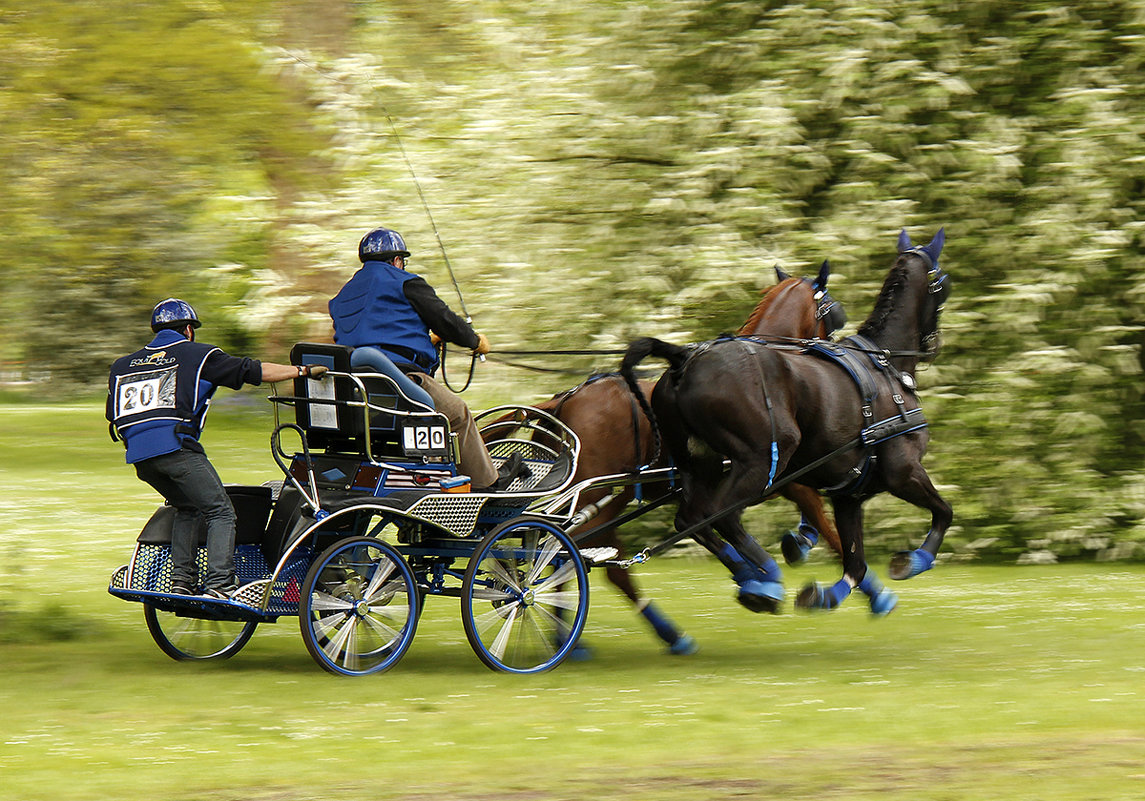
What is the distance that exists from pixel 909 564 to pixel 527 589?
227 centimetres

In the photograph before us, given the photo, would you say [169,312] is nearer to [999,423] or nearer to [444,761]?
[444,761]

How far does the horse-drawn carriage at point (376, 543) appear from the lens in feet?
25.6

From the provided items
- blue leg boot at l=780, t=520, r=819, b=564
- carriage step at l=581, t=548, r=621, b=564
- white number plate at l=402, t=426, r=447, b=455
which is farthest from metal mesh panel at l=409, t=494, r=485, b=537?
blue leg boot at l=780, t=520, r=819, b=564

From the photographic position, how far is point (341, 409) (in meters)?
8.01

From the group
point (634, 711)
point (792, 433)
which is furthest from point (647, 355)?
point (634, 711)

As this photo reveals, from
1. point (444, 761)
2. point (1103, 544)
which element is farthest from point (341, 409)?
point (1103, 544)

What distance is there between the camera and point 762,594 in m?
8.27

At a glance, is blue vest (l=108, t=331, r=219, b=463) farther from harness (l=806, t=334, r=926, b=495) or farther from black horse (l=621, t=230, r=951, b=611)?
harness (l=806, t=334, r=926, b=495)

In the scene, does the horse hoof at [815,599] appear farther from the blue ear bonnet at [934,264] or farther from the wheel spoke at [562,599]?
the blue ear bonnet at [934,264]

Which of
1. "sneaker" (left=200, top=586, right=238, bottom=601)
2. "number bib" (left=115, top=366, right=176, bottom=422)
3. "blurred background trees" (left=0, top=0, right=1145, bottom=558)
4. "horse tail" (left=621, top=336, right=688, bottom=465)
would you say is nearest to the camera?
"sneaker" (left=200, top=586, right=238, bottom=601)

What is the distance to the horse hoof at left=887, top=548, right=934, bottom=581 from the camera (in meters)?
8.80

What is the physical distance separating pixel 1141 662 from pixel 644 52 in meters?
7.32

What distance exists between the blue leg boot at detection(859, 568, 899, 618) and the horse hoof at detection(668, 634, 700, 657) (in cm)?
111

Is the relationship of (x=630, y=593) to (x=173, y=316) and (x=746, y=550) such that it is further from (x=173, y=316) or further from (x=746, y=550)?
(x=173, y=316)
